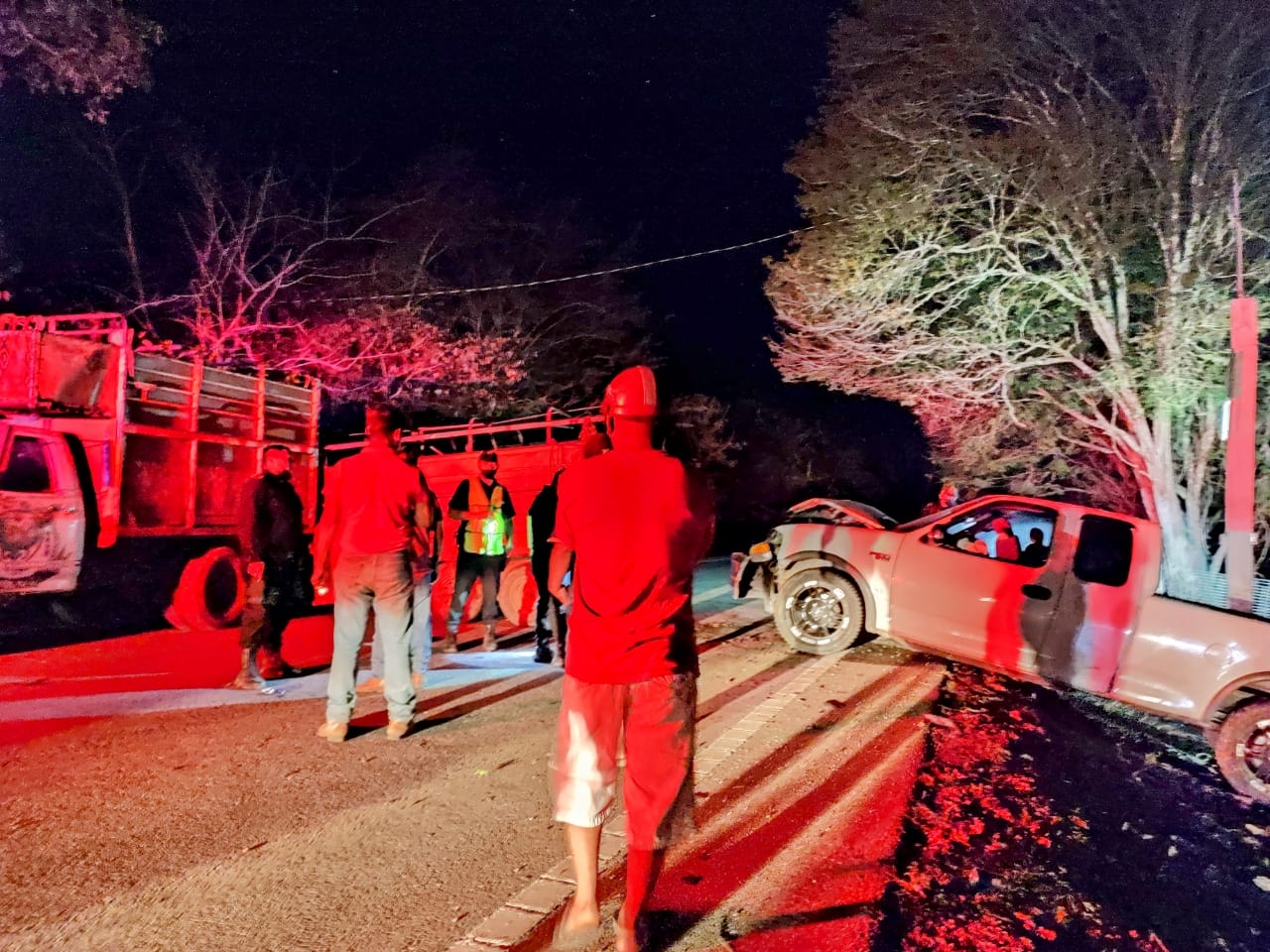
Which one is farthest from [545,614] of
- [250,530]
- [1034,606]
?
[1034,606]

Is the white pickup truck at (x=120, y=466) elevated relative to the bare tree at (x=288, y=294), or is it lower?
lower

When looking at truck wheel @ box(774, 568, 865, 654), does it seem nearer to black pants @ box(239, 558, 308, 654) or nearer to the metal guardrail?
the metal guardrail

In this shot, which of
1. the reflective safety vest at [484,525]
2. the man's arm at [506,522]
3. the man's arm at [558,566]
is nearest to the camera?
the man's arm at [558,566]

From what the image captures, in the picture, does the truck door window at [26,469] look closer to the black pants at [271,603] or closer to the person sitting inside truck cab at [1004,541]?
the black pants at [271,603]

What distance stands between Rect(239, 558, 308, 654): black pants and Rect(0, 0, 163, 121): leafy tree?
322 inches

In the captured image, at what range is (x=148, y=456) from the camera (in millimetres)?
8328

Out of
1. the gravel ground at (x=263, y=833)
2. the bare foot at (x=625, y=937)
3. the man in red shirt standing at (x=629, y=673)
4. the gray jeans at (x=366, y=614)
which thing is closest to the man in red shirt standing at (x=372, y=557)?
the gray jeans at (x=366, y=614)

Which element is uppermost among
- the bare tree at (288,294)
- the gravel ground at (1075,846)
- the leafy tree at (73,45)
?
the leafy tree at (73,45)

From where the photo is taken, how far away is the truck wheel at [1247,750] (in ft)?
17.8

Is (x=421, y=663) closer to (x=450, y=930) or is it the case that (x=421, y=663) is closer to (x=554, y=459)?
(x=450, y=930)

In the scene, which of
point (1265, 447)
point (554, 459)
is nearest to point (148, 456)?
point (554, 459)

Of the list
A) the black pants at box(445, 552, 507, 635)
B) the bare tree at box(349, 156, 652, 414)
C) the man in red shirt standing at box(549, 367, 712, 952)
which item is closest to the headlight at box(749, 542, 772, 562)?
the black pants at box(445, 552, 507, 635)

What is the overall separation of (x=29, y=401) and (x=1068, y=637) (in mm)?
8513

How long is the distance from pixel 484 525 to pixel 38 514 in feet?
12.1
